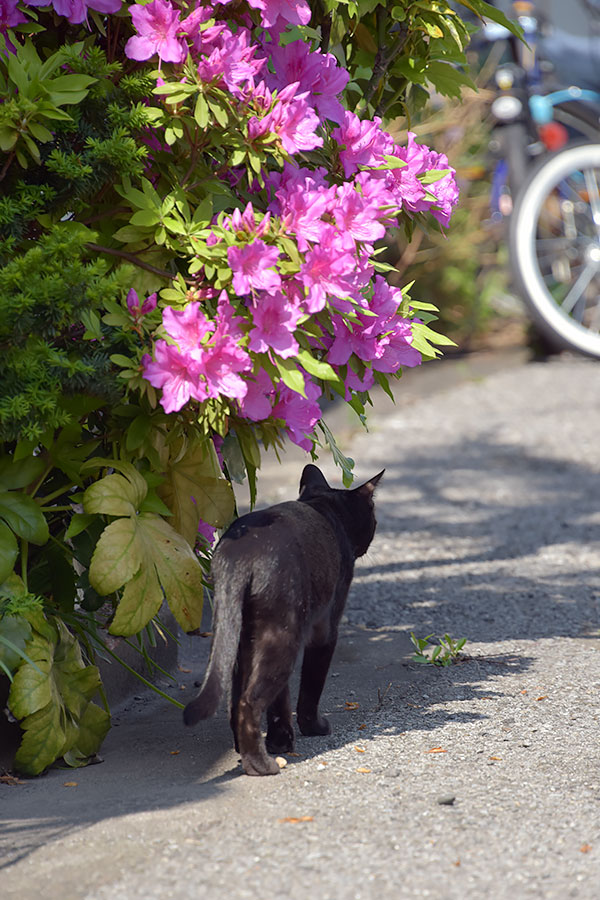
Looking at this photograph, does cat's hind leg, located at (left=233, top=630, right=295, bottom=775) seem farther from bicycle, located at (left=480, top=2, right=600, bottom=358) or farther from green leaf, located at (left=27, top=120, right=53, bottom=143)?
bicycle, located at (left=480, top=2, right=600, bottom=358)

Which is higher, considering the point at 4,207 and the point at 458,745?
the point at 4,207

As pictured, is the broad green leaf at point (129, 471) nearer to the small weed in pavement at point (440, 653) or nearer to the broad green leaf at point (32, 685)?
the broad green leaf at point (32, 685)

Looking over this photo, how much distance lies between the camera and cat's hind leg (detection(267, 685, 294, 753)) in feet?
8.41

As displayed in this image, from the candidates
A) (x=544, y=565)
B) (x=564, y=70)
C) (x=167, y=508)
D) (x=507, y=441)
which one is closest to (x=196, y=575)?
(x=167, y=508)

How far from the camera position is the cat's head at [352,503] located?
284cm

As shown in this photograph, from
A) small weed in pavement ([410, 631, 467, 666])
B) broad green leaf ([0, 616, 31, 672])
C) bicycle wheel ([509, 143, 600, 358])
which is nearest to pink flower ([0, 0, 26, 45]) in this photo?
broad green leaf ([0, 616, 31, 672])

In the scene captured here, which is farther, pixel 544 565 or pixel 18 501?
pixel 544 565

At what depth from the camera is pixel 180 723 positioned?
294cm

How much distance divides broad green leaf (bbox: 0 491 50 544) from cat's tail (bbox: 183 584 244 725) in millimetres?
401

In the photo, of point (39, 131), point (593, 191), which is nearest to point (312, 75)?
point (39, 131)

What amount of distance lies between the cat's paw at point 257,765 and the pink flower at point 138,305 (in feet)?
3.17

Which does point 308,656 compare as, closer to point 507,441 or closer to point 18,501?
point 18,501

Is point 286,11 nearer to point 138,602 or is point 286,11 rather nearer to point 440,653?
point 138,602

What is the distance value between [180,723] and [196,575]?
669 millimetres
